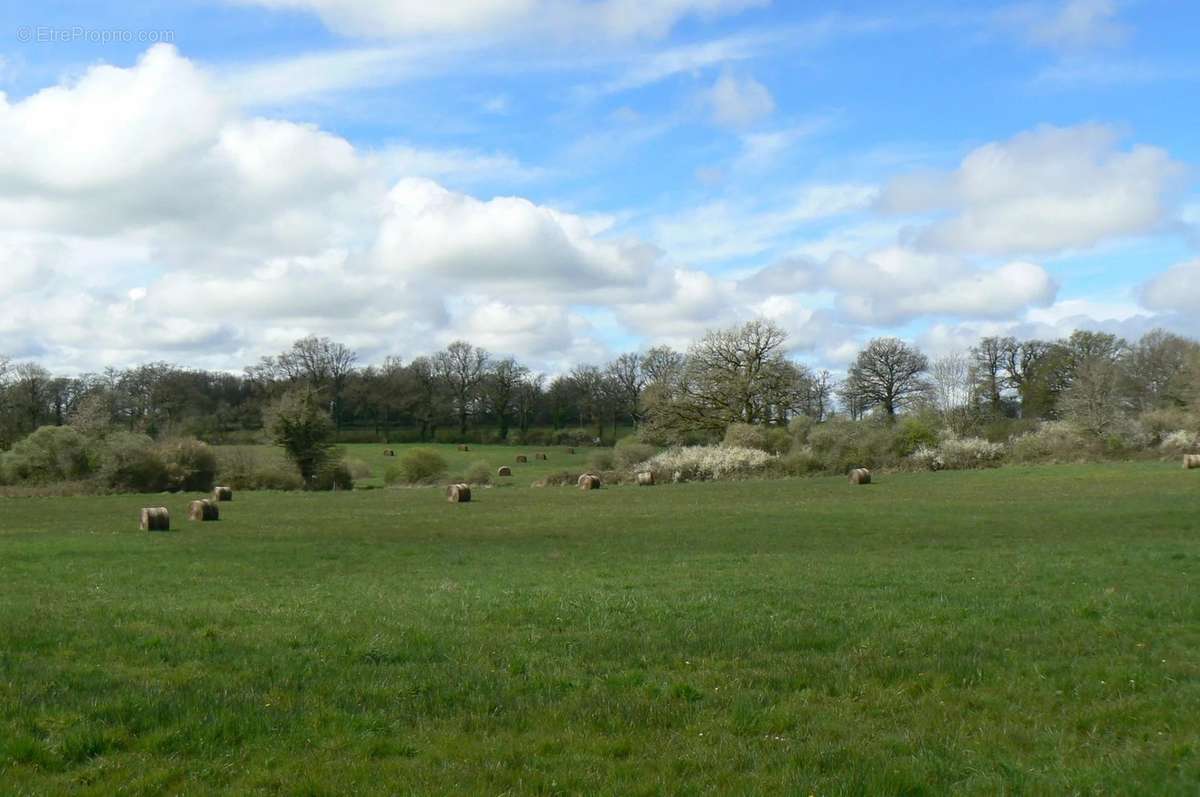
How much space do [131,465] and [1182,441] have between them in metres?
59.2

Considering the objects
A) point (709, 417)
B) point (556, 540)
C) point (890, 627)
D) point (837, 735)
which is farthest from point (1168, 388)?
point (837, 735)

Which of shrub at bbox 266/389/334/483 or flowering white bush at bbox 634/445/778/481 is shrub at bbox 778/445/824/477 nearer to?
flowering white bush at bbox 634/445/778/481

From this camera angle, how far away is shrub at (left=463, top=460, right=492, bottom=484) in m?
60.8

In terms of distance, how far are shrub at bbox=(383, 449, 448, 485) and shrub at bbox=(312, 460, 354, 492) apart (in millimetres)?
4157

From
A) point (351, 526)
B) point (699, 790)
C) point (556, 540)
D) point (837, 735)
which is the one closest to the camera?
point (699, 790)

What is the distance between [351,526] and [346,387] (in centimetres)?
8198

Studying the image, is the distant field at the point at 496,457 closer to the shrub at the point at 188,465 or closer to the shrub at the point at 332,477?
the shrub at the point at 332,477

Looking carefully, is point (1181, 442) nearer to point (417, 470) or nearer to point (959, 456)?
point (959, 456)

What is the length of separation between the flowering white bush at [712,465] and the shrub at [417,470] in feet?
45.5

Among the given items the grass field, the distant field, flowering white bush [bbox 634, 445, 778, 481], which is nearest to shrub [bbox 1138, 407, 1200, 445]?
flowering white bush [bbox 634, 445, 778, 481]

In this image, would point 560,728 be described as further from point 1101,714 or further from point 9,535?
point 9,535

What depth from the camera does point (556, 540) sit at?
24281 mm

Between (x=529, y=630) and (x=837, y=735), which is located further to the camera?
(x=529, y=630)

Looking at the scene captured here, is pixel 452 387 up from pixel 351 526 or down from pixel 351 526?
up
